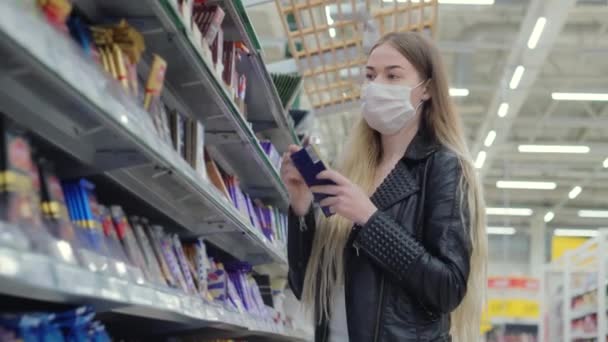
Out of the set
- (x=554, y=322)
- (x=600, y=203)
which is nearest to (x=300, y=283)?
(x=554, y=322)

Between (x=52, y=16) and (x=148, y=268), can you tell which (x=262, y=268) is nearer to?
(x=148, y=268)

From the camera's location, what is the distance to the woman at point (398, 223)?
2.04 metres

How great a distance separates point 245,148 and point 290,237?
87 cm

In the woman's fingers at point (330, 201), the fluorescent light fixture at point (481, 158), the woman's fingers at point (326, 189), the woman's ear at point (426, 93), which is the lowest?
the woman's fingers at point (330, 201)

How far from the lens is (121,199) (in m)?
2.43

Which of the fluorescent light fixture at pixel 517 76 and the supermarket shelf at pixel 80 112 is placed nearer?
the supermarket shelf at pixel 80 112

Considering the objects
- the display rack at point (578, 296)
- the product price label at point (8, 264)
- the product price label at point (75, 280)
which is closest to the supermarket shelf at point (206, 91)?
the product price label at point (75, 280)

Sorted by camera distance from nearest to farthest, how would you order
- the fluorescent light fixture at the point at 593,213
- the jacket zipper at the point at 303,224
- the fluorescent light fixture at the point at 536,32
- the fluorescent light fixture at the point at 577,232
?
the jacket zipper at the point at 303,224 → the fluorescent light fixture at the point at 536,32 → the fluorescent light fixture at the point at 593,213 → the fluorescent light fixture at the point at 577,232

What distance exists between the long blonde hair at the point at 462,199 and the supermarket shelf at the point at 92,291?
1.11 feet

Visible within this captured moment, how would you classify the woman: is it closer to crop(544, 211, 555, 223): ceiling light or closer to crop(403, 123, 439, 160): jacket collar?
crop(403, 123, 439, 160): jacket collar

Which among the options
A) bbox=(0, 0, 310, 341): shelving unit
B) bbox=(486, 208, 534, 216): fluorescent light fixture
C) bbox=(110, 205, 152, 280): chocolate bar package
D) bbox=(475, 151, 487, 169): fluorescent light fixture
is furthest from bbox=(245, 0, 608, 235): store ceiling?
bbox=(110, 205, 152, 280): chocolate bar package

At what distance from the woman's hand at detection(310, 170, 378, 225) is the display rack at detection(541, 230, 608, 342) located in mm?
5208

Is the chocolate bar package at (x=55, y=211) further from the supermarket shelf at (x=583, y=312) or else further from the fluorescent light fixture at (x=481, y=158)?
the fluorescent light fixture at (x=481, y=158)

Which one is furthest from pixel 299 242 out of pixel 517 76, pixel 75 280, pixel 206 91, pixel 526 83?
pixel 526 83
